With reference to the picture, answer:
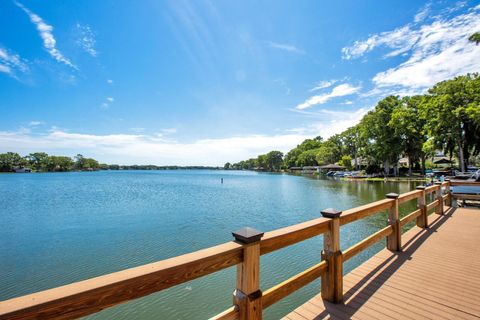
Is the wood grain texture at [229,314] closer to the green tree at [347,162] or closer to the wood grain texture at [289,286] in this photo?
the wood grain texture at [289,286]

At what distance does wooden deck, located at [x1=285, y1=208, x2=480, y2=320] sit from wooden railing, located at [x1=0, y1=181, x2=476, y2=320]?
0.30 metres

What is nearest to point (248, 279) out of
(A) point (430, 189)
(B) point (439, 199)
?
(A) point (430, 189)

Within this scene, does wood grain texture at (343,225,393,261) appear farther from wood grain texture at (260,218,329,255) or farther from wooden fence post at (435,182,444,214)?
wooden fence post at (435,182,444,214)

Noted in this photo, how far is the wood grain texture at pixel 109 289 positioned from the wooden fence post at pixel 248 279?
0.40ft

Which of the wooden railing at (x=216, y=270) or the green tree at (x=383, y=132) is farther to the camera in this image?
the green tree at (x=383, y=132)

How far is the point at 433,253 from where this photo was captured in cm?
426

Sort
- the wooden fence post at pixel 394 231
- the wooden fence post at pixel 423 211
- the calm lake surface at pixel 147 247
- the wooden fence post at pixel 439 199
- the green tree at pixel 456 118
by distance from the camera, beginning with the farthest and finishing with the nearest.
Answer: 1. the green tree at pixel 456 118
2. the wooden fence post at pixel 439 199
3. the wooden fence post at pixel 423 211
4. the calm lake surface at pixel 147 247
5. the wooden fence post at pixel 394 231

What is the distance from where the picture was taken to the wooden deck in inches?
102

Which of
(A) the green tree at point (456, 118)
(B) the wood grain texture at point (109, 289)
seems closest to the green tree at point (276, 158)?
(A) the green tree at point (456, 118)

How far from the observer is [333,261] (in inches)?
107

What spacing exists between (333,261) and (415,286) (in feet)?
4.77

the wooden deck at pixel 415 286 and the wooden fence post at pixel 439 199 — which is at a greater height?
the wooden fence post at pixel 439 199

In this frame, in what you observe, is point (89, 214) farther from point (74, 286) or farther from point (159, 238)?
point (74, 286)

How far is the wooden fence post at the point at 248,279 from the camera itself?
1768 millimetres
